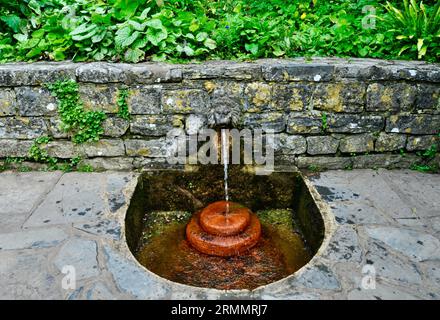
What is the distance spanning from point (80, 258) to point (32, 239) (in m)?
0.45

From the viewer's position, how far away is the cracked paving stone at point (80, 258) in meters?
2.02

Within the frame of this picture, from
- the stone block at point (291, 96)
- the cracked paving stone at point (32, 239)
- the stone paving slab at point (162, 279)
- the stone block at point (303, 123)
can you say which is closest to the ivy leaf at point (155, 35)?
the stone block at point (291, 96)

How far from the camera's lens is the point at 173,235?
2.97 metres

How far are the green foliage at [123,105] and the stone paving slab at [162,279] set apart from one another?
0.52 metres

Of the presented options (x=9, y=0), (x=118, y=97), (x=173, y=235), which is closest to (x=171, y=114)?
(x=118, y=97)

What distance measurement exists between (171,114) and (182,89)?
243mm

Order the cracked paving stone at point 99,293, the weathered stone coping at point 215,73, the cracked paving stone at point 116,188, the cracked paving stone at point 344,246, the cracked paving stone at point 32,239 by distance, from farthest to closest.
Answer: the weathered stone coping at point 215,73 < the cracked paving stone at point 116,188 < the cracked paving stone at point 32,239 < the cracked paving stone at point 344,246 < the cracked paving stone at point 99,293

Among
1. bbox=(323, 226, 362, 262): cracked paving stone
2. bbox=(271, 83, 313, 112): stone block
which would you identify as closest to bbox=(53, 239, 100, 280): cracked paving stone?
bbox=(323, 226, 362, 262): cracked paving stone

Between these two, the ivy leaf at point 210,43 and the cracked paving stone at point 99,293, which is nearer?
the cracked paving stone at point 99,293

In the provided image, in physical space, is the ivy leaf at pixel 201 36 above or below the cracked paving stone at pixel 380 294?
above

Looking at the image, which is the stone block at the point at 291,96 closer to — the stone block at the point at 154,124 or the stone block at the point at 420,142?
the stone block at the point at 154,124

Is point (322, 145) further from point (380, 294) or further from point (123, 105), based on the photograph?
point (123, 105)
